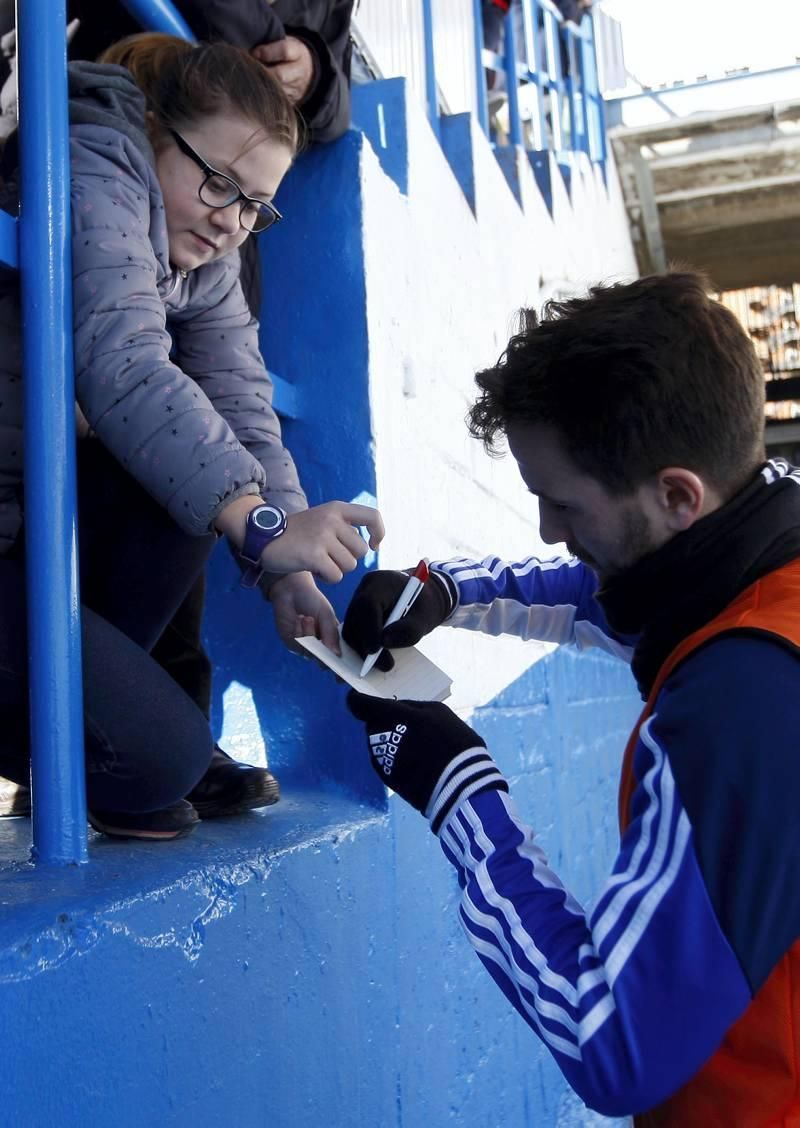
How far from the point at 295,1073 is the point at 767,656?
0.85 metres

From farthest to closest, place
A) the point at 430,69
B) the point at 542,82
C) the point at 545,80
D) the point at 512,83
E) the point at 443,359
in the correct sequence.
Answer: the point at 545,80 < the point at 542,82 < the point at 512,83 < the point at 430,69 < the point at 443,359

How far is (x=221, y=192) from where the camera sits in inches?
59.4

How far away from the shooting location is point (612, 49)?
8.15m

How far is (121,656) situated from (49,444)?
0.26 meters

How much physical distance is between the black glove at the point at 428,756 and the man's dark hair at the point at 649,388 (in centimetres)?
32

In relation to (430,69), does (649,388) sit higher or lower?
lower

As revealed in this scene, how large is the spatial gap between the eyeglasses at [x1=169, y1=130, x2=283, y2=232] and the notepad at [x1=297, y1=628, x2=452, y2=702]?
0.59m

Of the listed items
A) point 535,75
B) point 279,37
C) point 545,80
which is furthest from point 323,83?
point 545,80

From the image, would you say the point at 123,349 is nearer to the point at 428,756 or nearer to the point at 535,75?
the point at 428,756

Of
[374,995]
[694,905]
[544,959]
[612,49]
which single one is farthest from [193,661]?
[612,49]

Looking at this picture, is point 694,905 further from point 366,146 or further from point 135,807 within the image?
point 366,146

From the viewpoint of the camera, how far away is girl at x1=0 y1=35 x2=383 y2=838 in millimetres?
1288

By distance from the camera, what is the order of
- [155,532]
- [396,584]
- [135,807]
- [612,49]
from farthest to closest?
[612,49] → [396,584] → [155,532] → [135,807]

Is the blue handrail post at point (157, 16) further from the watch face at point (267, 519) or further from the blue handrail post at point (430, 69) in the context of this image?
the blue handrail post at point (430, 69)
